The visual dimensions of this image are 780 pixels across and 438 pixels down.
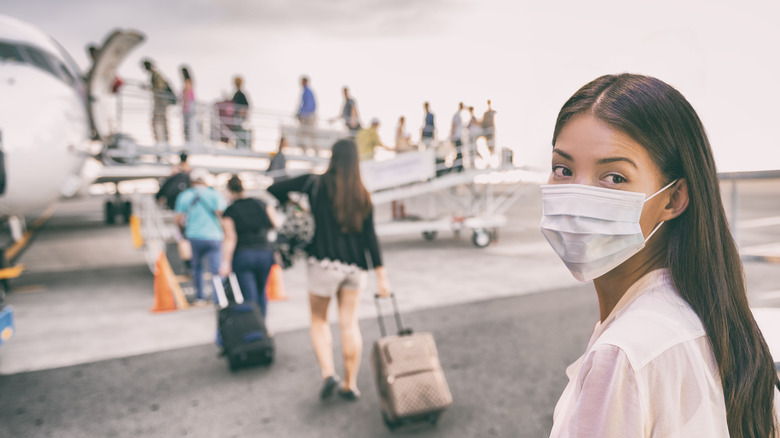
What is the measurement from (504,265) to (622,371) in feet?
28.2

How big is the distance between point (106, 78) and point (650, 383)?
11.5 meters

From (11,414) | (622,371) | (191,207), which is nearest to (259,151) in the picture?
(191,207)

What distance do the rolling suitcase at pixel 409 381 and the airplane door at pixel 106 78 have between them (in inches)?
347

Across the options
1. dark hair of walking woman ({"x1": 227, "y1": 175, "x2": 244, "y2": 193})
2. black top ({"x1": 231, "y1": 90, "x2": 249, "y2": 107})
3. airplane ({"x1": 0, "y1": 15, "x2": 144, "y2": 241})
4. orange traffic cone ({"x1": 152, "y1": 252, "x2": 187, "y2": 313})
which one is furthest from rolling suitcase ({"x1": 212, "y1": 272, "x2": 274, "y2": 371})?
black top ({"x1": 231, "y1": 90, "x2": 249, "y2": 107})

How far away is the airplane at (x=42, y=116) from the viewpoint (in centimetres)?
684

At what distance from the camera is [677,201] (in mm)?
980

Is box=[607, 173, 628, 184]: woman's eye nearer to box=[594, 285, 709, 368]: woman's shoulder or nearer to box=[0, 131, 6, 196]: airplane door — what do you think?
box=[594, 285, 709, 368]: woman's shoulder

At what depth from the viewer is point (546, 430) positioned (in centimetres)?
327

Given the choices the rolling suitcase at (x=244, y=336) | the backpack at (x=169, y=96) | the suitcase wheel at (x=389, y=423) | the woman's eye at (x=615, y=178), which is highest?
the backpack at (x=169, y=96)

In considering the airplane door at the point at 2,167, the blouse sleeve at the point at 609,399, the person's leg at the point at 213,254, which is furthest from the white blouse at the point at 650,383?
the airplane door at the point at 2,167

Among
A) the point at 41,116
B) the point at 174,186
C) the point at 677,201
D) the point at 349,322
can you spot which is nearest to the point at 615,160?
the point at 677,201

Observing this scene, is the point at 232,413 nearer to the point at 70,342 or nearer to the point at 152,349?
the point at 152,349

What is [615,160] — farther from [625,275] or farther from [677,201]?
[625,275]

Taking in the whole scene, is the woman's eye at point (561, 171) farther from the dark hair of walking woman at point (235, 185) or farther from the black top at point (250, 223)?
the dark hair of walking woman at point (235, 185)
